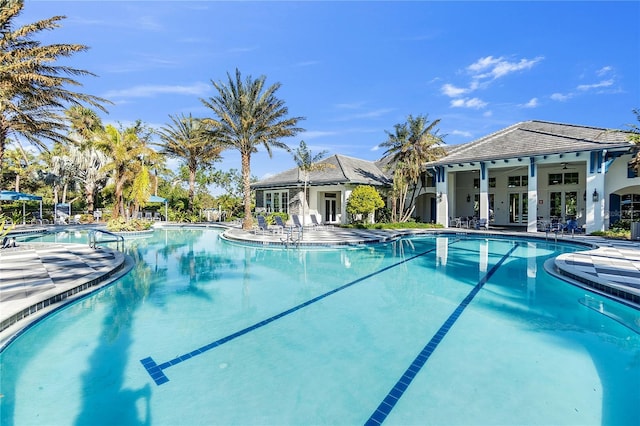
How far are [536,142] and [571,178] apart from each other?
4994mm

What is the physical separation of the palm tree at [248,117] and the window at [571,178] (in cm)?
1938

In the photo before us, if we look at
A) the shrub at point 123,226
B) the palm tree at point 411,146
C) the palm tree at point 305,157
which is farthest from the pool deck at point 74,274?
the palm tree at point 305,157

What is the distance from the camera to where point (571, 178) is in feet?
71.7

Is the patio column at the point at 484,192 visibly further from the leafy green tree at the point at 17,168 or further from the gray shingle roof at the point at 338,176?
the leafy green tree at the point at 17,168

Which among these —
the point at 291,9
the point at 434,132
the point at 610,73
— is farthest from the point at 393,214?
the point at 610,73

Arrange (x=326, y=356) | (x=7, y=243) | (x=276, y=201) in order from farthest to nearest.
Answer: (x=276, y=201), (x=7, y=243), (x=326, y=356)

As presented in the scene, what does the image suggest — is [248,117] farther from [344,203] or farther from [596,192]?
[596,192]

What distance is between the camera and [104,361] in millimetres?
4207

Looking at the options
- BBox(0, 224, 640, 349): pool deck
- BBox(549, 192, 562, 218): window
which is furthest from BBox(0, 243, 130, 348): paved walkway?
BBox(549, 192, 562, 218): window

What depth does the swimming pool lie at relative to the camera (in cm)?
323

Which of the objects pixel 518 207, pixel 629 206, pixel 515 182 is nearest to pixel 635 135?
pixel 629 206

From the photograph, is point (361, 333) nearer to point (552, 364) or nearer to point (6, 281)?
point (552, 364)

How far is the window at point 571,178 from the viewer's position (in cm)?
2161

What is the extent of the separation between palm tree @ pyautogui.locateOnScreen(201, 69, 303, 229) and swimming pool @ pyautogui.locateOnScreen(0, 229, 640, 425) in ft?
44.7
